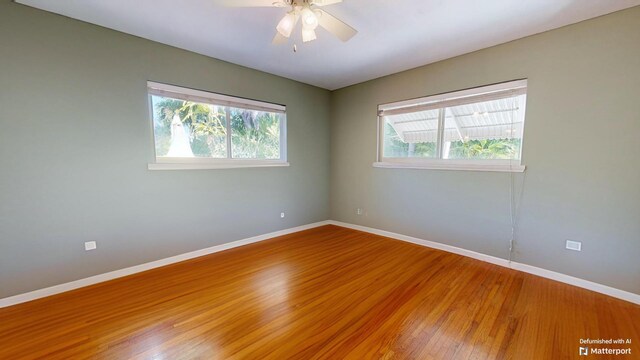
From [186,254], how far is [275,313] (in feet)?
5.68

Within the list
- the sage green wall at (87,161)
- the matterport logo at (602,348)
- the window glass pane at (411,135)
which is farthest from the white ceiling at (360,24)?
the matterport logo at (602,348)

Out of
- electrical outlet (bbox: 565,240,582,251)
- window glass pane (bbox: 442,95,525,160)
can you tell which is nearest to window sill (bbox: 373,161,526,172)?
window glass pane (bbox: 442,95,525,160)

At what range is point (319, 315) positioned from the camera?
6.59 feet

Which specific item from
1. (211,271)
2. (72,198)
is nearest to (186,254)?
(211,271)

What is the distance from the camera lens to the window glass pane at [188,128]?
2918mm

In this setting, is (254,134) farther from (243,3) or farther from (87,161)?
(243,3)

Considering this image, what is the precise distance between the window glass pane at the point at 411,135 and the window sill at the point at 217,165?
1.77 meters

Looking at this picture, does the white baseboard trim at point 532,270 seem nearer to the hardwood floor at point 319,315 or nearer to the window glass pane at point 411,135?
the hardwood floor at point 319,315

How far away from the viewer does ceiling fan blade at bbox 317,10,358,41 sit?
1812 mm

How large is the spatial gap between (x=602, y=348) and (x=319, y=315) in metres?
1.96

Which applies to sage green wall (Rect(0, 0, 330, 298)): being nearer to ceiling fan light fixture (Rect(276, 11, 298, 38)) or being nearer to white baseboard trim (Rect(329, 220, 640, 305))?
Result: ceiling fan light fixture (Rect(276, 11, 298, 38))

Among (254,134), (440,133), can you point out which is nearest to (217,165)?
(254,134)

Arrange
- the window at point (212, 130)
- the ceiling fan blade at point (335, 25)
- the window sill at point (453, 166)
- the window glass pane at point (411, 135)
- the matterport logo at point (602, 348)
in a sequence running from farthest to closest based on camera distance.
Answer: the window glass pane at point (411, 135) → the window at point (212, 130) → the window sill at point (453, 166) → the ceiling fan blade at point (335, 25) → the matterport logo at point (602, 348)

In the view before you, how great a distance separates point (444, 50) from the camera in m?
2.98
